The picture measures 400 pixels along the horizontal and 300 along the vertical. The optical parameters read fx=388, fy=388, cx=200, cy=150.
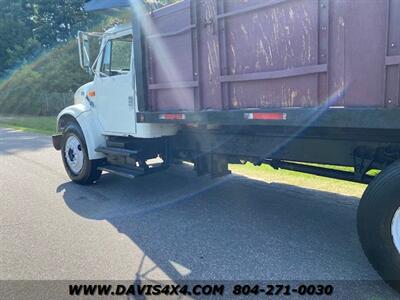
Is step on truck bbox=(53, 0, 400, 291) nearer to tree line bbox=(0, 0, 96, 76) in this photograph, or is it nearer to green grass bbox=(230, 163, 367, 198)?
green grass bbox=(230, 163, 367, 198)

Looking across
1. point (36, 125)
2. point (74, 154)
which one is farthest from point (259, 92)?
point (36, 125)

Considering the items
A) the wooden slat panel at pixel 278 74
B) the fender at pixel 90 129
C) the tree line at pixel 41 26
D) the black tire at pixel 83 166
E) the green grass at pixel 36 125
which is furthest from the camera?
the tree line at pixel 41 26

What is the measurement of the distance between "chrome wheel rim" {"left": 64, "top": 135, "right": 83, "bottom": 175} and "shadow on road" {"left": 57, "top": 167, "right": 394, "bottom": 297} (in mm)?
321

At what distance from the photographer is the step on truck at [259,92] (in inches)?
120

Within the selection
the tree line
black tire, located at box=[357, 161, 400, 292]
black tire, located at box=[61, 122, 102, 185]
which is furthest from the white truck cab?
the tree line

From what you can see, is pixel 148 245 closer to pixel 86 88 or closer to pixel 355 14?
pixel 355 14

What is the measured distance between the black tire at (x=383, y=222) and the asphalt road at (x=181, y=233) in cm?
21

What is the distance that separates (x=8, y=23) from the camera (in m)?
37.9

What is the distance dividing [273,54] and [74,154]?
4382 mm

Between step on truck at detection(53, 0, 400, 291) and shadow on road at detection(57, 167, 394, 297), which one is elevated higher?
step on truck at detection(53, 0, 400, 291)

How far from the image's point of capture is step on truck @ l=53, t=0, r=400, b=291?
305 centimetres

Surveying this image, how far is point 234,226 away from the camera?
462cm

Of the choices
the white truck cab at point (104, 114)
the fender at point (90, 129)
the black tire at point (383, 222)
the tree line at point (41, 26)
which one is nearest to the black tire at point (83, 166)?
the white truck cab at point (104, 114)

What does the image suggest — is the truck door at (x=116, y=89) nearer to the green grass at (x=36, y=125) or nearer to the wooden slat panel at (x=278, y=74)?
the wooden slat panel at (x=278, y=74)
